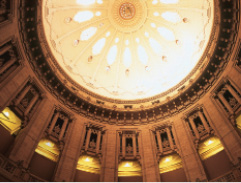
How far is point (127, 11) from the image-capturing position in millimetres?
30297

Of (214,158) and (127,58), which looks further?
(127,58)

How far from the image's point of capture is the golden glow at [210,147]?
18095 mm

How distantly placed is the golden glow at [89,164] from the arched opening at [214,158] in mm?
10204

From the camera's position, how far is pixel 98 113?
24281 millimetres

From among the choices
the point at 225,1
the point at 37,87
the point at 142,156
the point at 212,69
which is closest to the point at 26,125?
the point at 37,87

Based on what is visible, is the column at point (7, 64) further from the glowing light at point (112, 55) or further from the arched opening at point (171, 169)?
the arched opening at point (171, 169)

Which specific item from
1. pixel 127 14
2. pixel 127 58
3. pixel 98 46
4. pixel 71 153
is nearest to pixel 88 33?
pixel 98 46

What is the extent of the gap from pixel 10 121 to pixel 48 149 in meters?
4.36

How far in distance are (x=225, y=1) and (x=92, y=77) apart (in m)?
18.5

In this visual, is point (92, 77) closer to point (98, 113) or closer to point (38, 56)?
point (98, 113)

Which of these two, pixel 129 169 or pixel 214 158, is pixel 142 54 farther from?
pixel 214 158

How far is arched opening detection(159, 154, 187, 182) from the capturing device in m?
18.5


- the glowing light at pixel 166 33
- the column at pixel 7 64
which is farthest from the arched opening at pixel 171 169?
the glowing light at pixel 166 33

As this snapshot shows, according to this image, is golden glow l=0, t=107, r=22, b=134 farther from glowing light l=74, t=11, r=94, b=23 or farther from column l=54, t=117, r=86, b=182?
glowing light l=74, t=11, r=94, b=23
